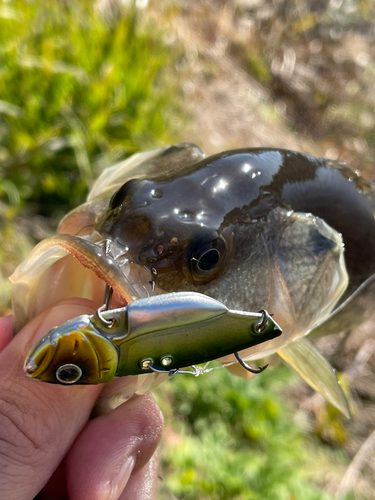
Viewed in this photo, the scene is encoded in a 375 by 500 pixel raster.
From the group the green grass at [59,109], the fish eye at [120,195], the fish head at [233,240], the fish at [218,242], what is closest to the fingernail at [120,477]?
the fish at [218,242]

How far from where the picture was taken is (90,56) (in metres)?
3.40

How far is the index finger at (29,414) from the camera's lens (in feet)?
2.97

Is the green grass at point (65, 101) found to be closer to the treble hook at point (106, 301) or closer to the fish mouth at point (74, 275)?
the fish mouth at point (74, 275)

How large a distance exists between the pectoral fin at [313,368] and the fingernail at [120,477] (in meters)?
0.48

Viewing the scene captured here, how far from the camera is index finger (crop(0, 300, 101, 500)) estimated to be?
90 centimetres

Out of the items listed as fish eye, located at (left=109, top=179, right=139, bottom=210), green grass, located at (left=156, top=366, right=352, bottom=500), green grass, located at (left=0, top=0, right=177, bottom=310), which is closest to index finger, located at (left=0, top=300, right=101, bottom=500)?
fish eye, located at (left=109, top=179, right=139, bottom=210)

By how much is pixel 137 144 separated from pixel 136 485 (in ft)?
8.61

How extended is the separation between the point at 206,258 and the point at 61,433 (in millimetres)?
480

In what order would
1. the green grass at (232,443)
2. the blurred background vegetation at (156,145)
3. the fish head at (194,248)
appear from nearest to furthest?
the fish head at (194,248) < the green grass at (232,443) < the blurred background vegetation at (156,145)

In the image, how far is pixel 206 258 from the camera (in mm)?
974

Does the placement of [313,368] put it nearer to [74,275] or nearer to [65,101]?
[74,275]

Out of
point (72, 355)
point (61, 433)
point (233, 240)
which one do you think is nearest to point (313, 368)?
point (233, 240)

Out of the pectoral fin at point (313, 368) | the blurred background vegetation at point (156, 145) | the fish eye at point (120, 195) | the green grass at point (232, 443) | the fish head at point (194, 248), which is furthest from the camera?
the blurred background vegetation at point (156, 145)

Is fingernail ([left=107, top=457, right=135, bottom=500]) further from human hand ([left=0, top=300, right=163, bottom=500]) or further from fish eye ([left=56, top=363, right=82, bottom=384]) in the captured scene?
fish eye ([left=56, top=363, right=82, bottom=384])
